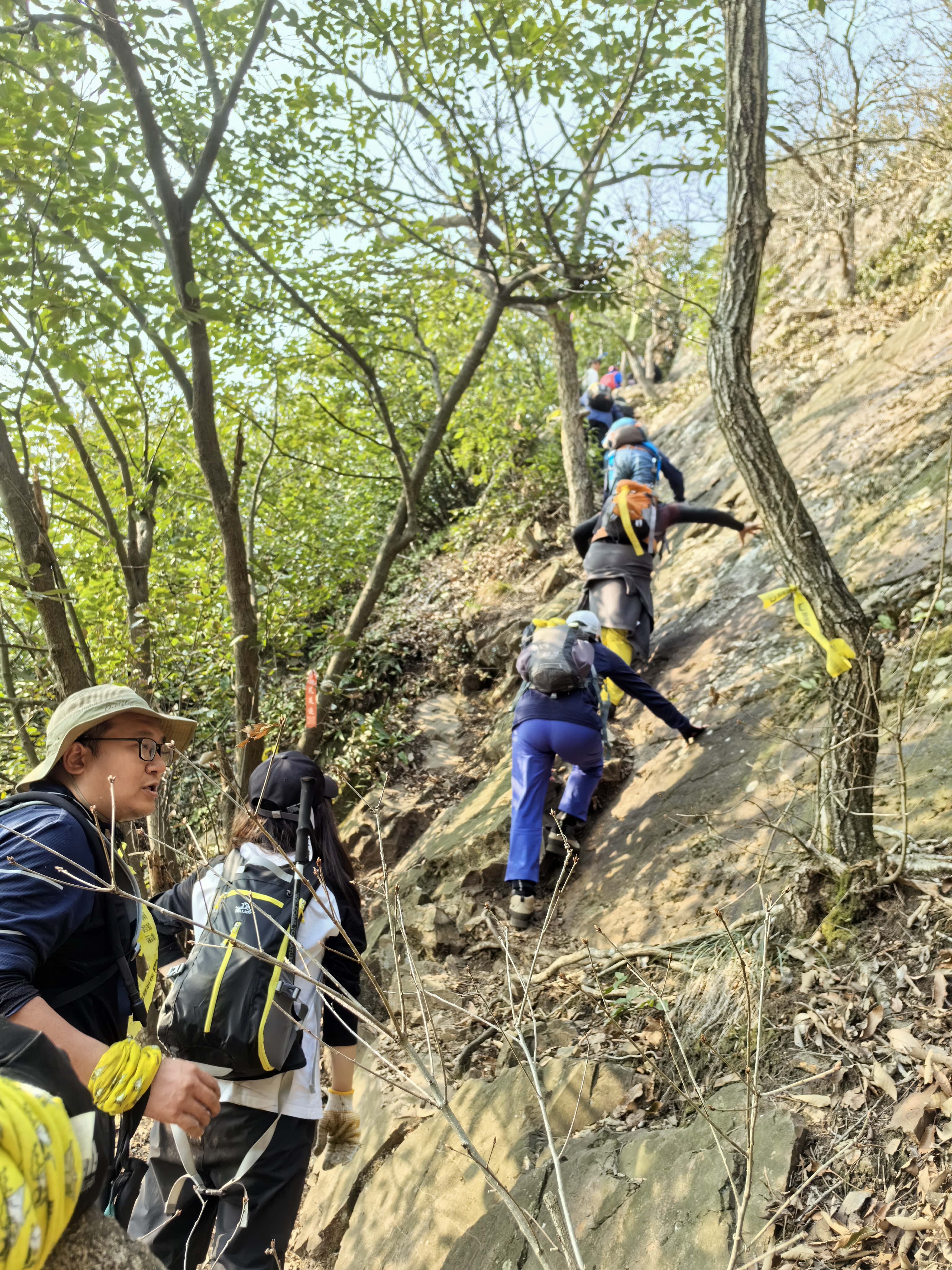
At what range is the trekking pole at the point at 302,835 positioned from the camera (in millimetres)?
2693

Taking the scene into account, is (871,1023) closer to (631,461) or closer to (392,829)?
(392,829)

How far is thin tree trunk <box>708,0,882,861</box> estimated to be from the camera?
322 cm

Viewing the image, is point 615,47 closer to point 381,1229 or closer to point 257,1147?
point 257,1147

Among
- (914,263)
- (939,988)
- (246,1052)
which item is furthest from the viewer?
(914,263)

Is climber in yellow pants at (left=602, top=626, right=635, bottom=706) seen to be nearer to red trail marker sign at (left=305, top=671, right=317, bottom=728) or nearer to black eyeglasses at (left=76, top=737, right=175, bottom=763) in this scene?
red trail marker sign at (left=305, top=671, right=317, bottom=728)

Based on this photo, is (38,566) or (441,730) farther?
(441,730)

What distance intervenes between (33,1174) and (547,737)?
4.26 meters

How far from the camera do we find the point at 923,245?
365 inches

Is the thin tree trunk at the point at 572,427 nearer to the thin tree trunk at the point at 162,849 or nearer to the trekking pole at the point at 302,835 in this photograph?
the thin tree trunk at the point at 162,849

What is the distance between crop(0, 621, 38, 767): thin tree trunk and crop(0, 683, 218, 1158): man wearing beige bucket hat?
2.23 metres

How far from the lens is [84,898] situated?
2.06 meters

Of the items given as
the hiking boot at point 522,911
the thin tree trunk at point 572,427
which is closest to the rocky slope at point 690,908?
the hiking boot at point 522,911

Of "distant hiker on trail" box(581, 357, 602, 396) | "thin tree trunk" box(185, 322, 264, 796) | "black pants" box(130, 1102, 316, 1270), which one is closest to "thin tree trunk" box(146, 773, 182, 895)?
"thin tree trunk" box(185, 322, 264, 796)

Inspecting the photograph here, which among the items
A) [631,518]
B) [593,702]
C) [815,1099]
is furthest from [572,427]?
[815,1099]
